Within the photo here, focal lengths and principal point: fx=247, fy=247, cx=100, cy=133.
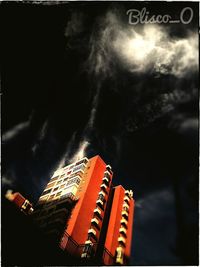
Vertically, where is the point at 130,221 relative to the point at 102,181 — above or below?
below

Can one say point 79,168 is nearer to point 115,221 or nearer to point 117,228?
point 115,221

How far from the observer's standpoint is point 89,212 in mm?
29344

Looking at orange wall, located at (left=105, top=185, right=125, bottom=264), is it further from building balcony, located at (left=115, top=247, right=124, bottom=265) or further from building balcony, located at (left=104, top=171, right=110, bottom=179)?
building balcony, located at (left=104, top=171, right=110, bottom=179)

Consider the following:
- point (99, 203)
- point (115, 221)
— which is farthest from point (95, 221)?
point (115, 221)

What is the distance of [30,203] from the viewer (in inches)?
1463

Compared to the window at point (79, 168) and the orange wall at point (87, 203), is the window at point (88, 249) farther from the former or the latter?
the window at point (79, 168)

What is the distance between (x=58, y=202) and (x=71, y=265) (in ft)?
55.6

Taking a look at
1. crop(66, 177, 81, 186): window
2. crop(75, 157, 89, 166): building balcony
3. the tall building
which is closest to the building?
the tall building

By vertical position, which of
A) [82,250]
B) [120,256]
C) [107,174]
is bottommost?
[82,250]

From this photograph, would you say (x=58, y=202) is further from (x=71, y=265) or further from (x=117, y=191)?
(x=71, y=265)

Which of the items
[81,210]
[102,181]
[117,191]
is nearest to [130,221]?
[117,191]

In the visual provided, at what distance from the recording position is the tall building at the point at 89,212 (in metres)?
25.8

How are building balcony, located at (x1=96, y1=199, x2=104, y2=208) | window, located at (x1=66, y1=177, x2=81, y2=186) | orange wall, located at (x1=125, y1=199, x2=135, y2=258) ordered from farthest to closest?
window, located at (x1=66, y1=177, x2=81, y2=186)
building balcony, located at (x1=96, y1=199, x2=104, y2=208)
orange wall, located at (x1=125, y1=199, x2=135, y2=258)

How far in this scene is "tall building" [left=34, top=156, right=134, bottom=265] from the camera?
25.8m
